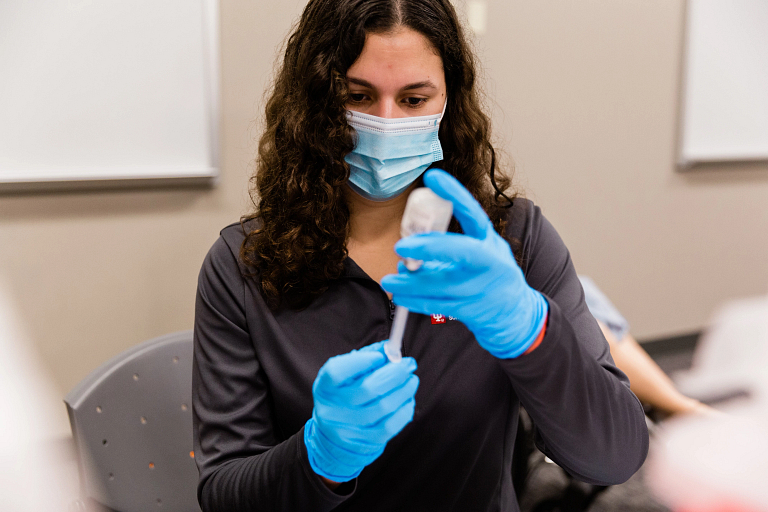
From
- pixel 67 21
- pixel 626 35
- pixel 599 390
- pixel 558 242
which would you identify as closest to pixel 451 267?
pixel 599 390

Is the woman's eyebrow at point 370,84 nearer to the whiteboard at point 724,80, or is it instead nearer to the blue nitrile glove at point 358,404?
the blue nitrile glove at point 358,404

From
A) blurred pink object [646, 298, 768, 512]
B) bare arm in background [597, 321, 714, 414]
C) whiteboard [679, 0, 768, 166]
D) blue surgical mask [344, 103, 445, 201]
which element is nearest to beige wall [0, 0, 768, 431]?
whiteboard [679, 0, 768, 166]

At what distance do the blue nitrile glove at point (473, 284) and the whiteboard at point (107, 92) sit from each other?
60.6 inches

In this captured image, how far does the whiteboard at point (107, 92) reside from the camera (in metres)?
1.74

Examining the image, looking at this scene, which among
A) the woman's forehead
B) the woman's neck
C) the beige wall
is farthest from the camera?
the beige wall

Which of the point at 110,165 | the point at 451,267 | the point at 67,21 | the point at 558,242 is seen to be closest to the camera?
the point at 451,267

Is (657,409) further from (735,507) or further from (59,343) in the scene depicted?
(59,343)

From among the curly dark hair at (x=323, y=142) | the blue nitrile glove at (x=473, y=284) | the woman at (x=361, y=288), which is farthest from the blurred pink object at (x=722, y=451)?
the blue nitrile glove at (x=473, y=284)

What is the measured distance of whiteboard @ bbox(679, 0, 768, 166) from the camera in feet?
9.19

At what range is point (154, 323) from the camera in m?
2.07

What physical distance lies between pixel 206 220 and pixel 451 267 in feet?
5.28

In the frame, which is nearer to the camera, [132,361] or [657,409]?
[132,361]

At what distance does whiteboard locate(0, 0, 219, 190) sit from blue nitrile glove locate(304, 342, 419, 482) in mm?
1484

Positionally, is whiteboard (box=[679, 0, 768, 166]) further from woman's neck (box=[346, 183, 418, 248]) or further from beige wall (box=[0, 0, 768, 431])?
woman's neck (box=[346, 183, 418, 248])
